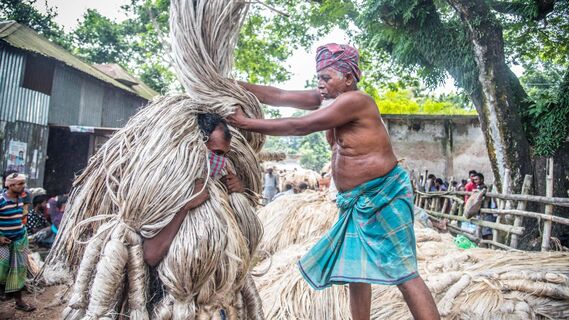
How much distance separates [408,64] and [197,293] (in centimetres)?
820

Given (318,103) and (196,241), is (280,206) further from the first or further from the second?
(196,241)

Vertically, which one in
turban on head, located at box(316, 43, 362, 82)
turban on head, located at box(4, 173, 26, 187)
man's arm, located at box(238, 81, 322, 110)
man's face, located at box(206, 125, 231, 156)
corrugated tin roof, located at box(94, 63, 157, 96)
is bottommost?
turban on head, located at box(4, 173, 26, 187)

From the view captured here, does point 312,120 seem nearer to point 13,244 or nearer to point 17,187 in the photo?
point 17,187

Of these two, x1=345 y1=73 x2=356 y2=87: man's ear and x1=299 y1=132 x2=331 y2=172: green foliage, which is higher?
x1=299 y1=132 x2=331 y2=172: green foliage

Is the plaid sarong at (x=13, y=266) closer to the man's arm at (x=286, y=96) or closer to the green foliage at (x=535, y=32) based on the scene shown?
the man's arm at (x=286, y=96)

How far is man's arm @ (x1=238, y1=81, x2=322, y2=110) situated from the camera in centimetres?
217

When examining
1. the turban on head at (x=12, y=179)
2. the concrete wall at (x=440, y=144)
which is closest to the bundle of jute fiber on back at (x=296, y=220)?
the turban on head at (x=12, y=179)

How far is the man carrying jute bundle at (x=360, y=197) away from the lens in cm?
209

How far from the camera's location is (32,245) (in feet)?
25.1

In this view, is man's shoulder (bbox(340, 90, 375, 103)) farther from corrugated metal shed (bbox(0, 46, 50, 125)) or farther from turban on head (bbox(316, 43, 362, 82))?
corrugated metal shed (bbox(0, 46, 50, 125))

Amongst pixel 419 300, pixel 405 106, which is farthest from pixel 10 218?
pixel 405 106

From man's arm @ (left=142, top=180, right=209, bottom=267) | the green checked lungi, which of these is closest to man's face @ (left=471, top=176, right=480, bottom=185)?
the green checked lungi

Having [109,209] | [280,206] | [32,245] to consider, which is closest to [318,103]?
[109,209]

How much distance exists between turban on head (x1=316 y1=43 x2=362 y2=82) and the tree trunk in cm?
568
